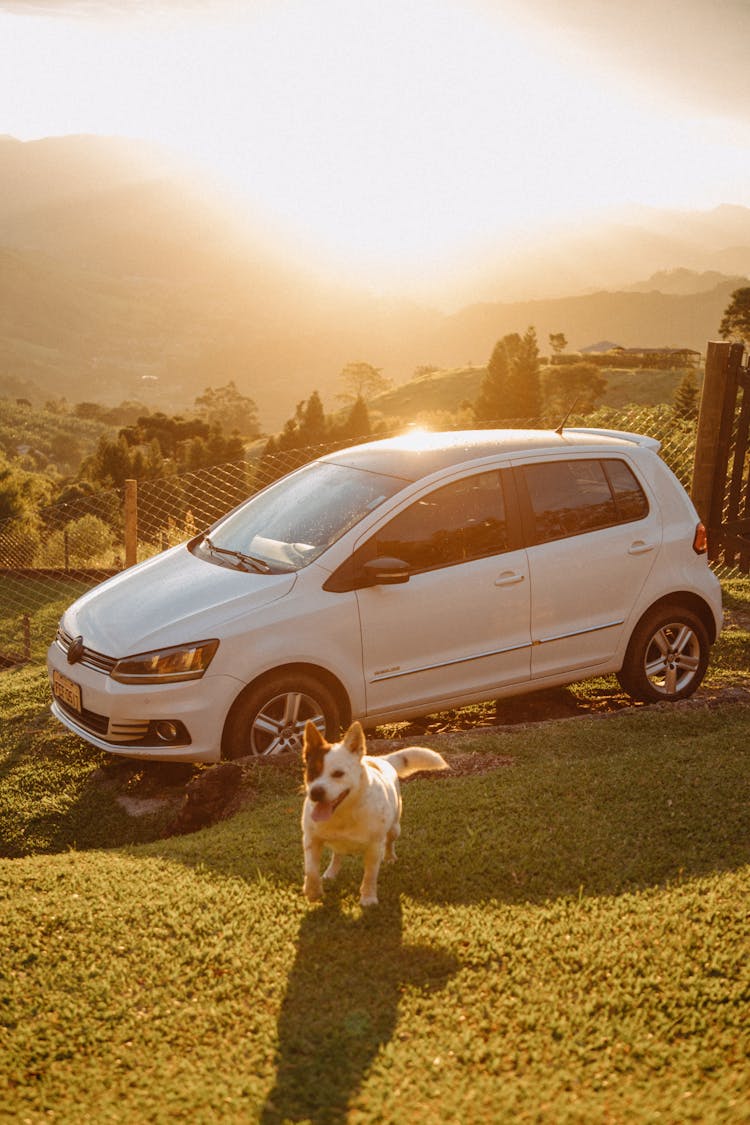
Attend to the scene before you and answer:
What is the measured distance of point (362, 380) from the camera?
13038 centimetres

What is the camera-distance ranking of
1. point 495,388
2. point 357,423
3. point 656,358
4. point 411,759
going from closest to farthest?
point 411,759
point 357,423
point 495,388
point 656,358

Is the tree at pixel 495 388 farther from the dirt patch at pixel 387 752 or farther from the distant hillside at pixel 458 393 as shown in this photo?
the dirt patch at pixel 387 752

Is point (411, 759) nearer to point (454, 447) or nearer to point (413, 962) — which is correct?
point (413, 962)

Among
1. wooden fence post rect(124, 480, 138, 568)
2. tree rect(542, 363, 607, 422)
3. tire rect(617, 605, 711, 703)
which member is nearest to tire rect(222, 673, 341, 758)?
tire rect(617, 605, 711, 703)

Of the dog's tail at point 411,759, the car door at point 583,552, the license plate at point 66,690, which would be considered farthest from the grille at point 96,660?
the car door at point 583,552

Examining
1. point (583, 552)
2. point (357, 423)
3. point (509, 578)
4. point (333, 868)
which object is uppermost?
point (357, 423)

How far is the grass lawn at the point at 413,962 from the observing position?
291 centimetres

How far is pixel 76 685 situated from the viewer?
5949 millimetres

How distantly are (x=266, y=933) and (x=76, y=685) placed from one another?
258 centimetres

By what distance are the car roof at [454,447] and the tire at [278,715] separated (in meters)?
1.51

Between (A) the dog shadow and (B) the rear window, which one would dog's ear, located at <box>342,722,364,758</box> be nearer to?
(A) the dog shadow

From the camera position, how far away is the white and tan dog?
377cm

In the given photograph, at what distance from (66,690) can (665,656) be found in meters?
4.10

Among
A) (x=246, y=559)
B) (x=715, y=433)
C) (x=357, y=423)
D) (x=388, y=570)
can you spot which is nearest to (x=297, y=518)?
(x=246, y=559)
